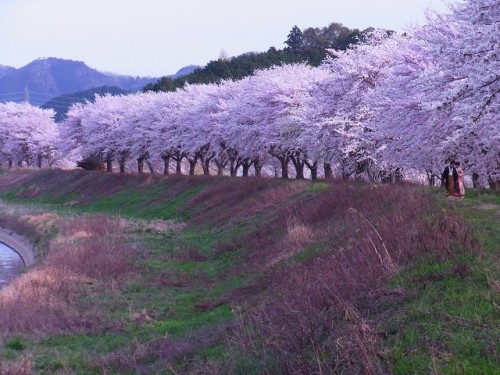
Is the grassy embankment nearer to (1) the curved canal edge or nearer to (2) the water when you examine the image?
(2) the water

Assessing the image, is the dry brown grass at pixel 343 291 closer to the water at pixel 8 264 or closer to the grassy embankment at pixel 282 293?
the grassy embankment at pixel 282 293

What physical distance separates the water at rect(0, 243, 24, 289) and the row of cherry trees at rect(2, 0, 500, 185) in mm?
16510

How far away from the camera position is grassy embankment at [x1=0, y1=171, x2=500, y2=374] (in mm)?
8406

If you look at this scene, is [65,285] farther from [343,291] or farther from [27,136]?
[27,136]

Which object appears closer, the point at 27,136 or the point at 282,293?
the point at 282,293

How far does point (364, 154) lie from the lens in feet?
96.1

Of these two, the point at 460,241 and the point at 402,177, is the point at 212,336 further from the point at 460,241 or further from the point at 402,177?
the point at 402,177

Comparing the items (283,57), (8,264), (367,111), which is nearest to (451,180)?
(367,111)

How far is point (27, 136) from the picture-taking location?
87125 mm

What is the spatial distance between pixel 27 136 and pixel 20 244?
51.7m

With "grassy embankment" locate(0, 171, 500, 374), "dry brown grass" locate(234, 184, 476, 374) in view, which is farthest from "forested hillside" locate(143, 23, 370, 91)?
"dry brown grass" locate(234, 184, 476, 374)

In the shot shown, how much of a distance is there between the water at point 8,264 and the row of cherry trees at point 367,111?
54.2 feet

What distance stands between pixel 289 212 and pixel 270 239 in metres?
2.86

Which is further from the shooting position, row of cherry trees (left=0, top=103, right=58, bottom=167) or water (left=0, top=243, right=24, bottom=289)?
row of cherry trees (left=0, top=103, right=58, bottom=167)
